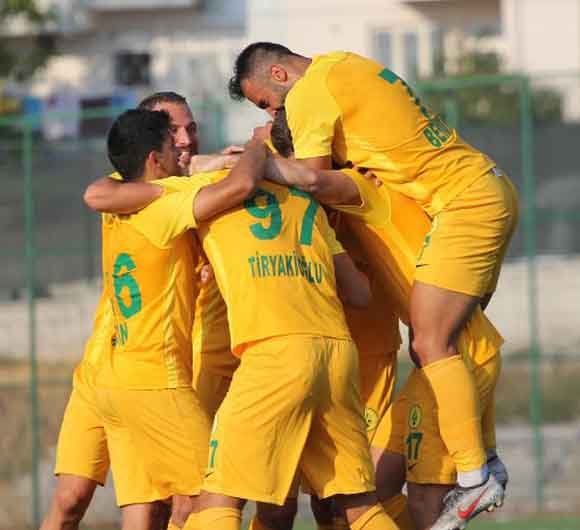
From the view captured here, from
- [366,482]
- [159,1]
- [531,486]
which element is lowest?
[531,486]

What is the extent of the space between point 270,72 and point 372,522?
1943 mm

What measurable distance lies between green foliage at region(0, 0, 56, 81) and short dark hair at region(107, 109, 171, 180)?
62.8ft

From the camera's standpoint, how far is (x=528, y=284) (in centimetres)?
1331

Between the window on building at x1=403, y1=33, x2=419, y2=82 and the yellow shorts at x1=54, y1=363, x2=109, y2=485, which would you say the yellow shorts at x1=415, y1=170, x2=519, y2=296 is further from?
the window on building at x1=403, y1=33, x2=419, y2=82

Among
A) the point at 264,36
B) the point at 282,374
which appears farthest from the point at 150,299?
the point at 264,36

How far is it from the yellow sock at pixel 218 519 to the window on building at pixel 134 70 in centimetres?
2341

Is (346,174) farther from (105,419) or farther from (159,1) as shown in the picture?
(159,1)

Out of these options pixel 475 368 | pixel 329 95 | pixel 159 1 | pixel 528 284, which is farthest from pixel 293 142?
pixel 159 1

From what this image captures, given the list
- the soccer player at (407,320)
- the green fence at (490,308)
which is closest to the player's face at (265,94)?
the soccer player at (407,320)

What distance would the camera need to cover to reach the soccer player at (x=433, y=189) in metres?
7.23

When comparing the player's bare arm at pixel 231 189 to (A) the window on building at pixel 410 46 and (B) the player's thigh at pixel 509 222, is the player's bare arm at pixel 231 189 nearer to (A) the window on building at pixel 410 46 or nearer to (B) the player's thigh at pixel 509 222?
(B) the player's thigh at pixel 509 222

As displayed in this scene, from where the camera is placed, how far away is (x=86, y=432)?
25.4ft

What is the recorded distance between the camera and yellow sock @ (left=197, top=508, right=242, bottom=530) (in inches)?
265

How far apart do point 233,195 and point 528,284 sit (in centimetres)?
683
